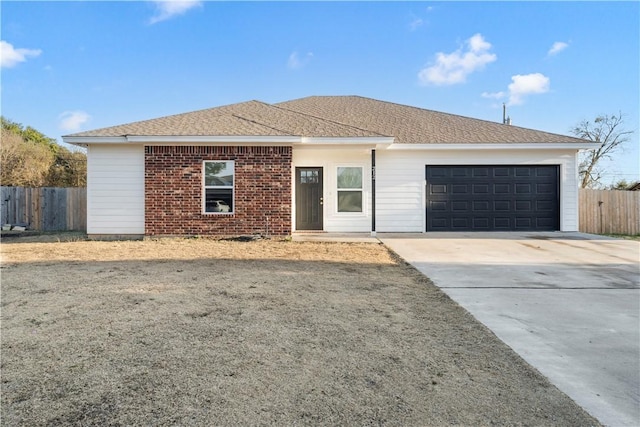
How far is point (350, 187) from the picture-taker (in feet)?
42.1

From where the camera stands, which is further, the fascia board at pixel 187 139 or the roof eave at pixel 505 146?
the roof eave at pixel 505 146

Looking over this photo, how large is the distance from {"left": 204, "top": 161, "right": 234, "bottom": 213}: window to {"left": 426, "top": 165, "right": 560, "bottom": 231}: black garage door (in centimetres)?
675

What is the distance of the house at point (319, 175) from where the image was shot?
36.3 feet

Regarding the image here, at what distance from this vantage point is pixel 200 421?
216 cm

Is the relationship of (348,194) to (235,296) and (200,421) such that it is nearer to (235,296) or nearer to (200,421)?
(235,296)

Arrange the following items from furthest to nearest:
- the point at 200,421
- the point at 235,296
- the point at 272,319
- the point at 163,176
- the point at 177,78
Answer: the point at 177,78 < the point at 163,176 < the point at 235,296 < the point at 272,319 < the point at 200,421

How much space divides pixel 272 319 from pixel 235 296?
3.66 ft

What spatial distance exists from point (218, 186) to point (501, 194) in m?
9.57

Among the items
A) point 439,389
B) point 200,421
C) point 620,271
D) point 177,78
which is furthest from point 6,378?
point 177,78

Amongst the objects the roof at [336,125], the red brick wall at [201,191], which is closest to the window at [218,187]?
the red brick wall at [201,191]

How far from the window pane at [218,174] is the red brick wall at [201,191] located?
196mm

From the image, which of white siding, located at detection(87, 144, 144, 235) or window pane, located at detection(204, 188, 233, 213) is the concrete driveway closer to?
window pane, located at detection(204, 188, 233, 213)

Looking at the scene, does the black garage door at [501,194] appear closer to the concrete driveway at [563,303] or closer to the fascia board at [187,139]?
the concrete driveway at [563,303]

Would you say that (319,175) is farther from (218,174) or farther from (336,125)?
(218,174)
